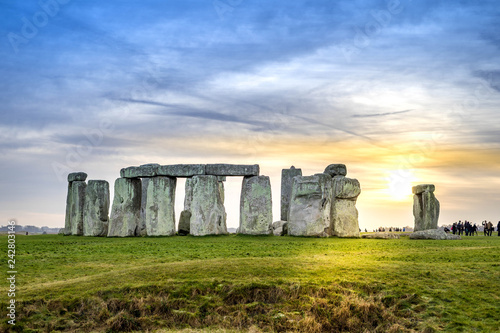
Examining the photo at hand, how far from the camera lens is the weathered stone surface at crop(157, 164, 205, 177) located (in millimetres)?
28719

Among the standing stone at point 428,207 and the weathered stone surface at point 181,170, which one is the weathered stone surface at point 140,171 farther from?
the standing stone at point 428,207

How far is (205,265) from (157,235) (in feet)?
45.2

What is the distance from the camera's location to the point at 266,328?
40.7 feet

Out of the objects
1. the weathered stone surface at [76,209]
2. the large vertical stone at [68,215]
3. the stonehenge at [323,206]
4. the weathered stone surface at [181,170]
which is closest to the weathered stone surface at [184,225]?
the weathered stone surface at [181,170]

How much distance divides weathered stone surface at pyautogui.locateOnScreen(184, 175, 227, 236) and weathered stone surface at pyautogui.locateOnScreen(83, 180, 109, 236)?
599 cm

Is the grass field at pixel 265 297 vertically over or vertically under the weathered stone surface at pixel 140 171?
under

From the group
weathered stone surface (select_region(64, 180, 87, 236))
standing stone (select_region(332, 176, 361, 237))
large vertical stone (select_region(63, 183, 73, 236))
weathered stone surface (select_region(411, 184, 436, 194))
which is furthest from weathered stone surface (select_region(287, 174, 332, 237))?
large vertical stone (select_region(63, 183, 73, 236))

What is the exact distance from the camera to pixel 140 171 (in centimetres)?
2962

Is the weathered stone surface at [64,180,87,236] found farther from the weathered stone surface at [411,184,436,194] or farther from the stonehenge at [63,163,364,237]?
the weathered stone surface at [411,184,436,194]

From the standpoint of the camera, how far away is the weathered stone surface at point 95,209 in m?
30.6

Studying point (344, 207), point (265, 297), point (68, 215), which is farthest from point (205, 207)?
point (265, 297)

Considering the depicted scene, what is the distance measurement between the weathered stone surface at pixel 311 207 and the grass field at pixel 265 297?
399 inches

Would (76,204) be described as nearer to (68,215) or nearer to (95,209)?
(68,215)

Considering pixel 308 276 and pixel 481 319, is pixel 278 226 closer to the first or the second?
pixel 308 276
